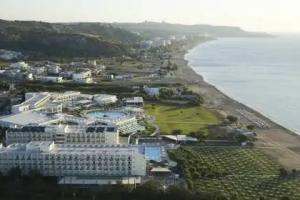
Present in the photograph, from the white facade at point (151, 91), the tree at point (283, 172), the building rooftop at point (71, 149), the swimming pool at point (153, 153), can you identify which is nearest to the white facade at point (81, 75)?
the white facade at point (151, 91)

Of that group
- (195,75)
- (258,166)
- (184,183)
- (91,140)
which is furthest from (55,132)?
(195,75)

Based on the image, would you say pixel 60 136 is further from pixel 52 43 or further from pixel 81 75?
pixel 52 43

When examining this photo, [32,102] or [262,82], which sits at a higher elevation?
[32,102]

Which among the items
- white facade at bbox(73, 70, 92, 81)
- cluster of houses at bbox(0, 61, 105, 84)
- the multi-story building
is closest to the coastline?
the multi-story building

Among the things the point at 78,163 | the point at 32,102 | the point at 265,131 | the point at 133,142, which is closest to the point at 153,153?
the point at 133,142

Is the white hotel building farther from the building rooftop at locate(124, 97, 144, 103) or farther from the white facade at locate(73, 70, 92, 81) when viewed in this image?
the white facade at locate(73, 70, 92, 81)

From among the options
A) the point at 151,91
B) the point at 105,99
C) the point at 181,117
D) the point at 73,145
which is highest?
the point at 73,145

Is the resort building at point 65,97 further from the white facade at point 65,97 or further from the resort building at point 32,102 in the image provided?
the resort building at point 32,102
